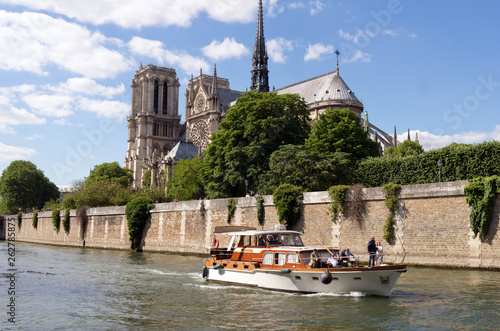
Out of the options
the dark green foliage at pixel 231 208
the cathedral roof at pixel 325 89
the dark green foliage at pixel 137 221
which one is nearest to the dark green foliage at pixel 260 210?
the dark green foliage at pixel 231 208

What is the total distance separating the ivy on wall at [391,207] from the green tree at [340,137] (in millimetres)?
15685

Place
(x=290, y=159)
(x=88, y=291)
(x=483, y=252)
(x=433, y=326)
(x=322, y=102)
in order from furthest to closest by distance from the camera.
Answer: (x=322, y=102)
(x=290, y=159)
(x=483, y=252)
(x=88, y=291)
(x=433, y=326)

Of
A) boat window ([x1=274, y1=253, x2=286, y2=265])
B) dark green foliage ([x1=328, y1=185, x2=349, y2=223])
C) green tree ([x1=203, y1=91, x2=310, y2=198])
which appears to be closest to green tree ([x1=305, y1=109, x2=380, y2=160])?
green tree ([x1=203, y1=91, x2=310, y2=198])

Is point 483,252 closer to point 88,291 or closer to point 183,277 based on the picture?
point 183,277

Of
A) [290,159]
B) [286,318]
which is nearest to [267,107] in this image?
[290,159]

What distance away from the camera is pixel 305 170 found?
34531 millimetres

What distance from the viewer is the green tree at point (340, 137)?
4219 cm

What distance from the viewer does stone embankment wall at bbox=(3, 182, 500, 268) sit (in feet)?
76.0

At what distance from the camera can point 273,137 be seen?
1587 inches

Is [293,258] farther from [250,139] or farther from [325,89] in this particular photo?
[325,89]

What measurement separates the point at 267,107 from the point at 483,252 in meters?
22.2

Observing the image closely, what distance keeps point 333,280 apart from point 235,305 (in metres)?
3.25

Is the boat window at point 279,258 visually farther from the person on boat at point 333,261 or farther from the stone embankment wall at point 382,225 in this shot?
the stone embankment wall at point 382,225

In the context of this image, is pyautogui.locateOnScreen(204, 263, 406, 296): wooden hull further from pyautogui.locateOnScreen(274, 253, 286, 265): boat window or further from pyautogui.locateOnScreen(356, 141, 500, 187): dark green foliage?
pyautogui.locateOnScreen(356, 141, 500, 187): dark green foliage
